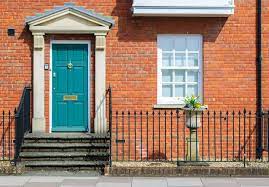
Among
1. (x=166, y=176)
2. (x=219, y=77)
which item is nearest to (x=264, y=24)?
(x=219, y=77)

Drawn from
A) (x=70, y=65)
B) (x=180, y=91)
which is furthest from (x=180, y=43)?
(x=70, y=65)

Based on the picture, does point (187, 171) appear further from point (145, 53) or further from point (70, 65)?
point (70, 65)

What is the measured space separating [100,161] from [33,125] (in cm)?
214

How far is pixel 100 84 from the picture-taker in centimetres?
1234

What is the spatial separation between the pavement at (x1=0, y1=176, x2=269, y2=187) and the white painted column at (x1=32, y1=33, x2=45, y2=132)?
7.03 ft

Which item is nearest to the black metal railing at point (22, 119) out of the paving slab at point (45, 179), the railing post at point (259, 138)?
the paving slab at point (45, 179)

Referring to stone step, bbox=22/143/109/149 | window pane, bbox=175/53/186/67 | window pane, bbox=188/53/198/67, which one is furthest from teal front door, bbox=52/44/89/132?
window pane, bbox=188/53/198/67

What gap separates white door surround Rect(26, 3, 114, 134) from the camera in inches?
482

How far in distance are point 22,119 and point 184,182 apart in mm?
4010

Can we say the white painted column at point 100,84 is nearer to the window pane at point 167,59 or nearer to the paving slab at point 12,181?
the window pane at point 167,59

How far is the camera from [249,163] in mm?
11477

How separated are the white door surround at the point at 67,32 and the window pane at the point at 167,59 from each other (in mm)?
1500

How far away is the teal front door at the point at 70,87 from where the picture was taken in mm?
12492

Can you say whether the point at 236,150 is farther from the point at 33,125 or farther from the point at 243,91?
the point at 33,125
